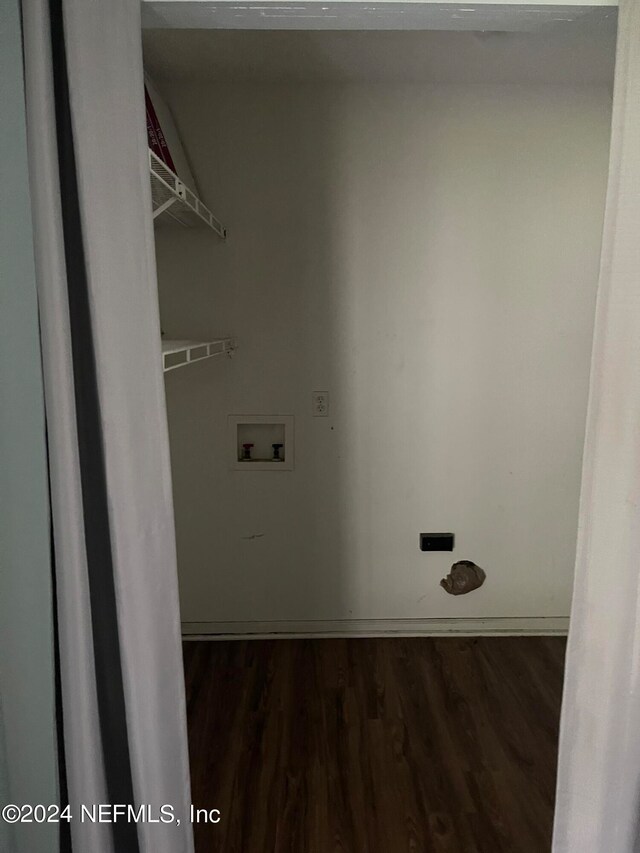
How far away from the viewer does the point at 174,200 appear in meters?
1.53

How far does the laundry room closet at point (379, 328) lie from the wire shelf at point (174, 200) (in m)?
0.06

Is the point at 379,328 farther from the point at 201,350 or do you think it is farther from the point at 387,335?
the point at 201,350

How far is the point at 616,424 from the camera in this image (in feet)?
3.68

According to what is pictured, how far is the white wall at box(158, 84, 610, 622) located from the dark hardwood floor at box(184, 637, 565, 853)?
0.74ft

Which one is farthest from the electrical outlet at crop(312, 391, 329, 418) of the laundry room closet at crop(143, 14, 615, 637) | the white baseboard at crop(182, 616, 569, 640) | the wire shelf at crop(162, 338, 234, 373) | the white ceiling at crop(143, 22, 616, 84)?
the white ceiling at crop(143, 22, 616, 84)

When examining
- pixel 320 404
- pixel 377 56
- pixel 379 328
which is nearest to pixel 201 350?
pixel 320 404

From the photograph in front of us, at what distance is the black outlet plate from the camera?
8.21ft

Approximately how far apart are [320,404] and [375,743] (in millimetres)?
1283

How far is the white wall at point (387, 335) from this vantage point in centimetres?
224

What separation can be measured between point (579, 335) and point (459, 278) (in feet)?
1.90

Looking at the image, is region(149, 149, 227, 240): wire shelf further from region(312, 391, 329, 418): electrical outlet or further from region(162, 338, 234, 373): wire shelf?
region(312, 391, 329, 418): electrical outlet

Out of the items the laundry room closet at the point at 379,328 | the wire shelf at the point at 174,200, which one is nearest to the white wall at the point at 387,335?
the laundry room closet at the point at 379,328

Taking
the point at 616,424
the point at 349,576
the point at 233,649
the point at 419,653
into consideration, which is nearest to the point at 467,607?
the point at 419,653

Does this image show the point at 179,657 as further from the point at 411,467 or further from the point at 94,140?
the point at 411,467
